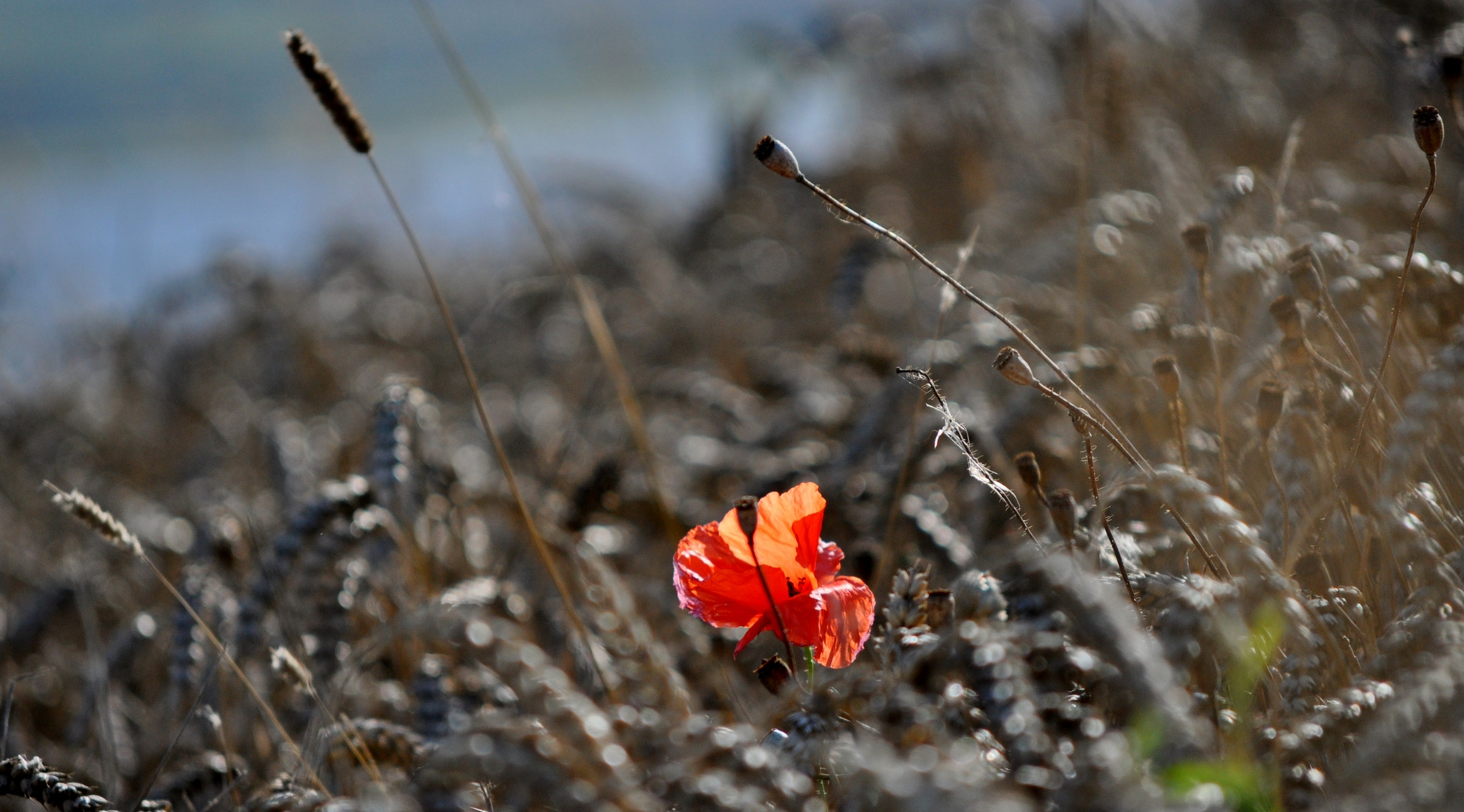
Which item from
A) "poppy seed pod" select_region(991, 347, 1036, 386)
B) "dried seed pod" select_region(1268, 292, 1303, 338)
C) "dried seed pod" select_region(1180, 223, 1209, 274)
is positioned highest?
"poppy seed pod" select_region(991, 347, 1036, 386)

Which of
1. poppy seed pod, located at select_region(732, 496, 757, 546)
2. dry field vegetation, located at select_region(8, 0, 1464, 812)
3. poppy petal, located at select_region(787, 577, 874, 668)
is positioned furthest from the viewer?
poppy petal, located at select_region(787, 577, 874, 668)

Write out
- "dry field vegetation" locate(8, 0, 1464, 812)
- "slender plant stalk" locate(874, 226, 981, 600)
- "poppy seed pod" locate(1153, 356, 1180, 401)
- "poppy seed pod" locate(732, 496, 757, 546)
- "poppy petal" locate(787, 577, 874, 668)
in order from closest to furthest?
"dry field vegetation" locate(8, 0, 1464, 812) < "poppy seed pod" locate(732, 496, 757, 546) < "poppy petal" locate(787, 577, 874, 668) < "poppy seed pod" locate(1153, 356, 1180, 401) < "slender plant stalk" locate(874, 226, 981, 600)

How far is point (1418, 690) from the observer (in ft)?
1.99

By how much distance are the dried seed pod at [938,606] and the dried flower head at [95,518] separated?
930 mm

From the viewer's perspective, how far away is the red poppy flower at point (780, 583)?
3.13ft

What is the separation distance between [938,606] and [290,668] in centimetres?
84

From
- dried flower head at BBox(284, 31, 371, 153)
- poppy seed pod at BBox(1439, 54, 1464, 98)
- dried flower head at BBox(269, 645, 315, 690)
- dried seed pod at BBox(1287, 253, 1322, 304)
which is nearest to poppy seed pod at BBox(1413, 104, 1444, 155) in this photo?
dried seed pod at BBox(1287, 253, 1322, 304)

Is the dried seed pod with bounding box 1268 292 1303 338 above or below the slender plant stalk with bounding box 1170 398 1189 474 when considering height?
above

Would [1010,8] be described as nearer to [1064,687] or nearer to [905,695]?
[1064,687]

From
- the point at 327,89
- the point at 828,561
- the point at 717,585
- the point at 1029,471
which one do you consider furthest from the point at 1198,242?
the point at 327,89

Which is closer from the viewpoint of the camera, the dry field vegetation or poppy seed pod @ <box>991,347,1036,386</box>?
the dry field vegetation

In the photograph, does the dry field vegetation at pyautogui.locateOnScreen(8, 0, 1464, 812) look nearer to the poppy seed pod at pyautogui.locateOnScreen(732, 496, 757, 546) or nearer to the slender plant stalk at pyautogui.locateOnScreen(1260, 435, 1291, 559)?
the slender plant stalk at pyautogui.locateOnScreen(1260, 435, 1291, 559)

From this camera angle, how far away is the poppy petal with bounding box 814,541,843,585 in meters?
1.04

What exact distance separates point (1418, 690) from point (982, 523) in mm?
931
